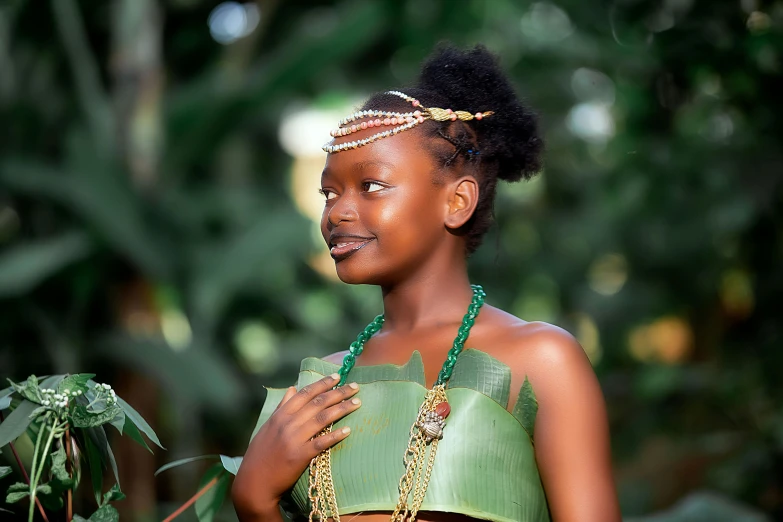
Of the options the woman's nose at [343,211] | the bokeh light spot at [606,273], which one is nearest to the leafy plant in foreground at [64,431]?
the woman's nose at [343,211]

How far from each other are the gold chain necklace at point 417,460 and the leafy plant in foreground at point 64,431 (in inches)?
13.4

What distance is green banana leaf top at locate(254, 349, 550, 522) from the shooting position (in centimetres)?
185

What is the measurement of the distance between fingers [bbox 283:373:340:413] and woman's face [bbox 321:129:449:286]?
0.69 feet

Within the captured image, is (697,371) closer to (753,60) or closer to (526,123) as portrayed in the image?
(753,60)

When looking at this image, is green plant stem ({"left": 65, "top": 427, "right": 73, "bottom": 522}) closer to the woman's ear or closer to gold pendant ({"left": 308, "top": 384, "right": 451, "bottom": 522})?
gold pendant ({"left": 308, "top": 384, "right": 451, "bottom": 522})

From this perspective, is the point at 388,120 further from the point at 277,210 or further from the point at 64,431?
the point at 277,210

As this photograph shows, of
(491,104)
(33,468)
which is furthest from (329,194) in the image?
(33,468)

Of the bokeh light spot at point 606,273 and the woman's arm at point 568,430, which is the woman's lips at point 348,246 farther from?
the bokeh light spot at point 606,273

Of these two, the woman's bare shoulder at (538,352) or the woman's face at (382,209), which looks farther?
the woman's face at (382,209)

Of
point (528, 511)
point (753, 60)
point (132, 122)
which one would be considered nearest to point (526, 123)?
point (528, 511)

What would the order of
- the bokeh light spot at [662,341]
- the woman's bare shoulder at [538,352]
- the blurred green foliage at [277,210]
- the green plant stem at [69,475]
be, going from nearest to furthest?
1. the green plant stem at [69,475]
2. the woman's bare shoulder at [538,352]
3. the blurred green foliage at [277,210]
4. the bokeh light spot at [662,341]

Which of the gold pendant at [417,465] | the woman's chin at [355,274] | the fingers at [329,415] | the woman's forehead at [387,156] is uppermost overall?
the woman's forehead at [387,156]

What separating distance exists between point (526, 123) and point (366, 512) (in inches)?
37.3

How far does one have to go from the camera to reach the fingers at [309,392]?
198 centimetres
